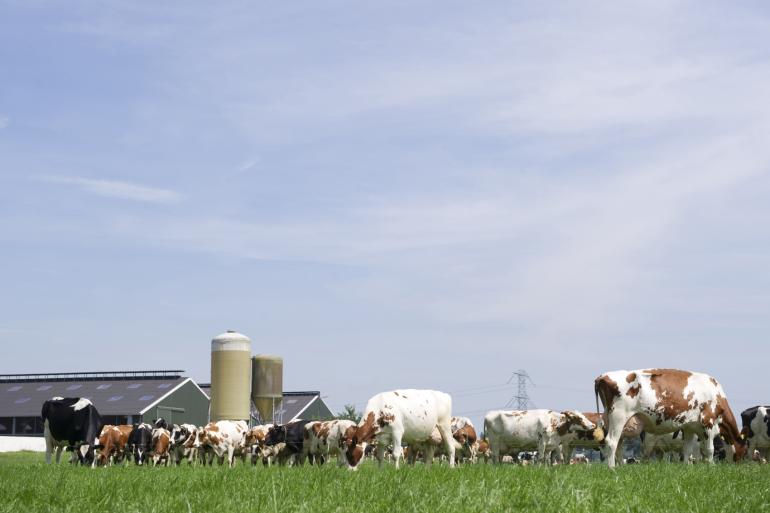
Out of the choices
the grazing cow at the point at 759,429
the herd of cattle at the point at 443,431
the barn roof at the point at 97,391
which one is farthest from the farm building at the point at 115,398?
the grazing cow at the point at 759,429

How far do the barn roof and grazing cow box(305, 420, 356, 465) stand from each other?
53.6 meters

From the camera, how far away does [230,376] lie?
2864 inches

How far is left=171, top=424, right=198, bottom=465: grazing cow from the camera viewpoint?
3559cm

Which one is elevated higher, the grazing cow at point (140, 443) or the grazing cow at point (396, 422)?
the grazing cow at point (396, 422)

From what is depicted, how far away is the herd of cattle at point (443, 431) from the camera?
68.7 ft

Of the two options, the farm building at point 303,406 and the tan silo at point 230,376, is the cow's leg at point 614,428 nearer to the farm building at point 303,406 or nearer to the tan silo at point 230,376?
the tan silo at point 230,376

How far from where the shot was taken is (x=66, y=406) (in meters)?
28.7

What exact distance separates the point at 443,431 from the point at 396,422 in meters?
2.39

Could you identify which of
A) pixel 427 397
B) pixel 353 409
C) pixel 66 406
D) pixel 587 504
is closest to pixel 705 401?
pixel 427 397

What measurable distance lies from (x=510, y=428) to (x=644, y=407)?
1277 centimetres

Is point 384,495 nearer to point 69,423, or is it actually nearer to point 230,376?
point 69,423

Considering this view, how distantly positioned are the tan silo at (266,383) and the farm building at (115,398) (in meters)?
10.4

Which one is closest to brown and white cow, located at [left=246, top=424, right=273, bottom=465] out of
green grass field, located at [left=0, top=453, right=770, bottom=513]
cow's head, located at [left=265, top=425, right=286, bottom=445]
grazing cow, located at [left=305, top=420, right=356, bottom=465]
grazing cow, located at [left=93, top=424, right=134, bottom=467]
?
cow's head, located at [left=265, top=425, right=286, bottom=445]

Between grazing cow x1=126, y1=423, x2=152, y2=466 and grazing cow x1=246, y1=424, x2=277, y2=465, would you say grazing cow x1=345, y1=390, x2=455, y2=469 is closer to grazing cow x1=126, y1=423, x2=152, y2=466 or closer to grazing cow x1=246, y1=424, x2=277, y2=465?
grazing cow x1=246, y1=424, x2=277, y2=465
